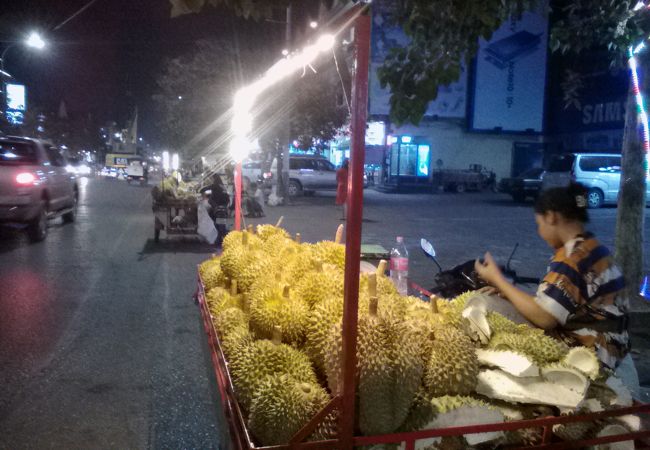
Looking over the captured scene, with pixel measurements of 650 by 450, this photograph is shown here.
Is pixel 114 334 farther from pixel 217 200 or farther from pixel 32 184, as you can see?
pixel 32 184

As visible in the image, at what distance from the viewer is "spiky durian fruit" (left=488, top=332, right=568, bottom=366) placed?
95.0 inches

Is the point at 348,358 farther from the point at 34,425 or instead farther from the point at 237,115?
the point at 237,115

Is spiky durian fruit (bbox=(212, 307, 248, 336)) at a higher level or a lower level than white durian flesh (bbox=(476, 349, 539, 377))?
lower

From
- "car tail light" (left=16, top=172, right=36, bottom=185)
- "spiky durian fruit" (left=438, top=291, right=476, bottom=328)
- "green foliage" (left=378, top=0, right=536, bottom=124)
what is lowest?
"spiky durian fruit" (left=438, top=291, right=476, bottom=328)

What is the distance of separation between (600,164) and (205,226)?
1662 centimetres

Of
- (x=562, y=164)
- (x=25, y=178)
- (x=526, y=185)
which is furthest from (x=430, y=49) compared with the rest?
(x=526, y=185)

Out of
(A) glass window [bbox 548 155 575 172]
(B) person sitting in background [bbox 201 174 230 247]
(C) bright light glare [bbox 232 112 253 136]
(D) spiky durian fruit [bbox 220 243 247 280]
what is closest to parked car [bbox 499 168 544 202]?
(A) glass window [bbox 548 155 575 172]

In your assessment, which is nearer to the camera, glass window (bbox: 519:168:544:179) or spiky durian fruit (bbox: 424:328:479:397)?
spiky durian fruit (bbox: 424:328:479:397)

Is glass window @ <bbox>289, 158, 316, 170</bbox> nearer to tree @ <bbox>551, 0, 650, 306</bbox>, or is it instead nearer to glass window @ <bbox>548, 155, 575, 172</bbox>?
glass window @ <bbox>548, 155, 575, 172</bbox>

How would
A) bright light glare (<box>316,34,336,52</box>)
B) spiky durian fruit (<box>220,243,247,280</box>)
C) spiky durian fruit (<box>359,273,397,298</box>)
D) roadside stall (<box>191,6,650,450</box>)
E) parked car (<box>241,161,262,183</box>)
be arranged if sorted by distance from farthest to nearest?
parked car (<box>241,161,262,183</box>)
spiky durian fruit (<box>220,243,247,280</box>)
spiky durian fruit (<box>359,273,397,298</box>)
bright light glare (<box>316,34,336,52</box>)
roadside stall (<box>191,6,650,450</box>)

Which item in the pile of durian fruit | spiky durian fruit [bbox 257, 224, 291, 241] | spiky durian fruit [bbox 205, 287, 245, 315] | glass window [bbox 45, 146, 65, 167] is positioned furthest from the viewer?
glass window [bbox 45, 146, 65, 167]

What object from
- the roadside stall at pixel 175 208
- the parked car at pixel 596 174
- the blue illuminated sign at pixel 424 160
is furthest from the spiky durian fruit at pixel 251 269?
the blue illuminated sign at pixel 424 160

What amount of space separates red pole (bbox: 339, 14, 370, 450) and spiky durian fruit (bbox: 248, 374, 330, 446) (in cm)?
25

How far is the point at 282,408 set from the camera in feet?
6.59
